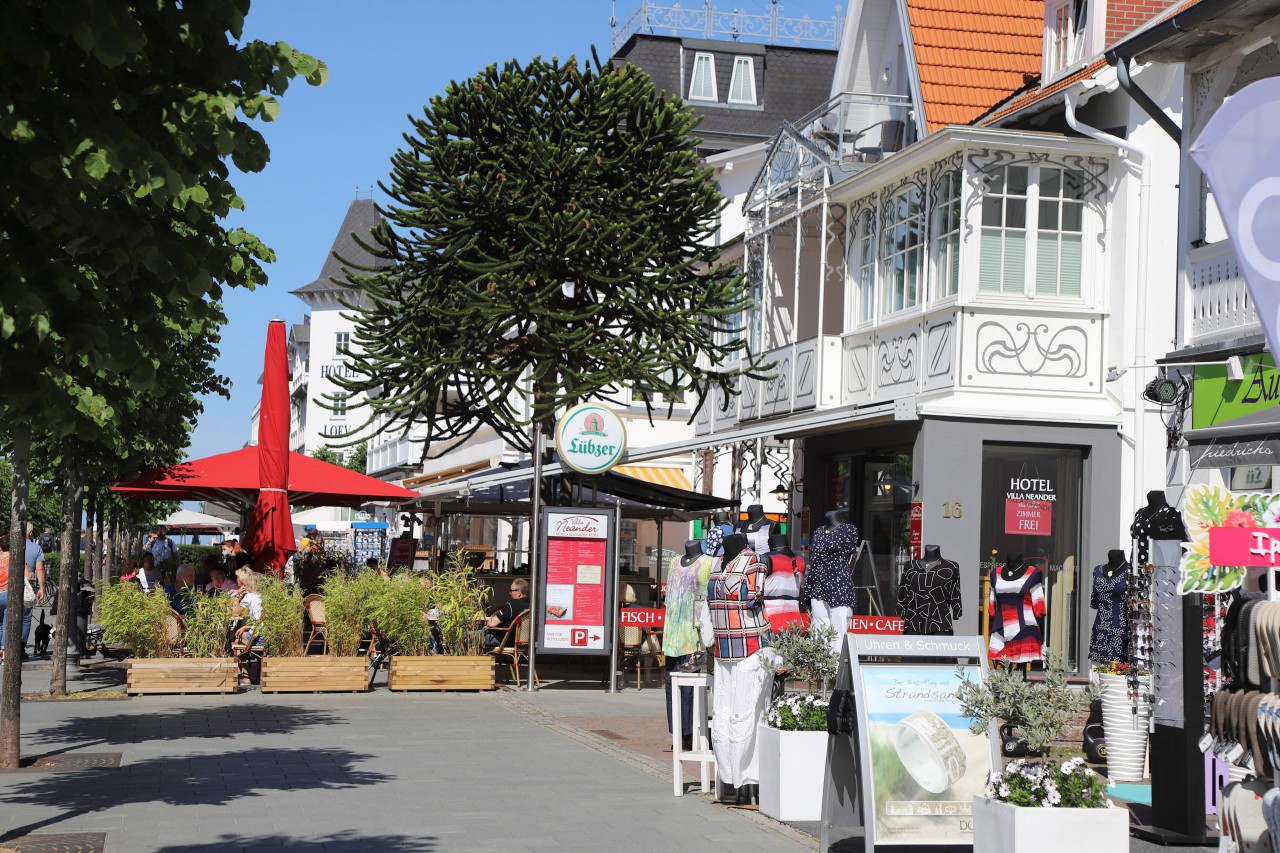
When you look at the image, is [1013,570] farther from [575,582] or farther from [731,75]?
[731,75]

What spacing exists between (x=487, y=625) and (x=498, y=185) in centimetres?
644

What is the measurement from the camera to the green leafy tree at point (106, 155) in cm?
539

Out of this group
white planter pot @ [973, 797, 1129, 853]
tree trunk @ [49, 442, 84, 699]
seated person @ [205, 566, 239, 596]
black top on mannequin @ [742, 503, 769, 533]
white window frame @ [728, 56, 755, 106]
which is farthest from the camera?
white window frame @ [728, 56, 755, 106]

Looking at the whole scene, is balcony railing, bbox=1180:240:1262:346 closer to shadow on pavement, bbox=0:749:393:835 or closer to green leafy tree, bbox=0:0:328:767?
shadow on pavement, bbox=0:749:393:835

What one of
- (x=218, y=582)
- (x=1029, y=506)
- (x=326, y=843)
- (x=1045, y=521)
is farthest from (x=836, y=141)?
(x=326, y=843)

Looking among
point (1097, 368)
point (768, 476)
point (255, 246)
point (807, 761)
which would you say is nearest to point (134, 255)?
point (807, 761)

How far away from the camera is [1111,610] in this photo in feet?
49.5

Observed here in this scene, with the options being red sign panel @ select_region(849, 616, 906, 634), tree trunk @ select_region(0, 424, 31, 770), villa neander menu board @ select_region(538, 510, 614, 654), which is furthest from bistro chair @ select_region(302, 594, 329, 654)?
tree trunk @ select_region(0, 424, 31, 770)

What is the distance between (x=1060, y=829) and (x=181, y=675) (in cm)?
1183

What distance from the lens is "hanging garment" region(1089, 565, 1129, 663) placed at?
48.5 feet

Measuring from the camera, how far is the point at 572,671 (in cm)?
2020

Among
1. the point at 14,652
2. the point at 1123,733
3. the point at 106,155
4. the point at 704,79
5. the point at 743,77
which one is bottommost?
the point at 1123,733

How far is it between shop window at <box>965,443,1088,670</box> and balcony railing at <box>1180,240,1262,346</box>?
198 inches

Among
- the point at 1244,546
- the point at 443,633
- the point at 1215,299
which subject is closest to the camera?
the point at 1244,546
